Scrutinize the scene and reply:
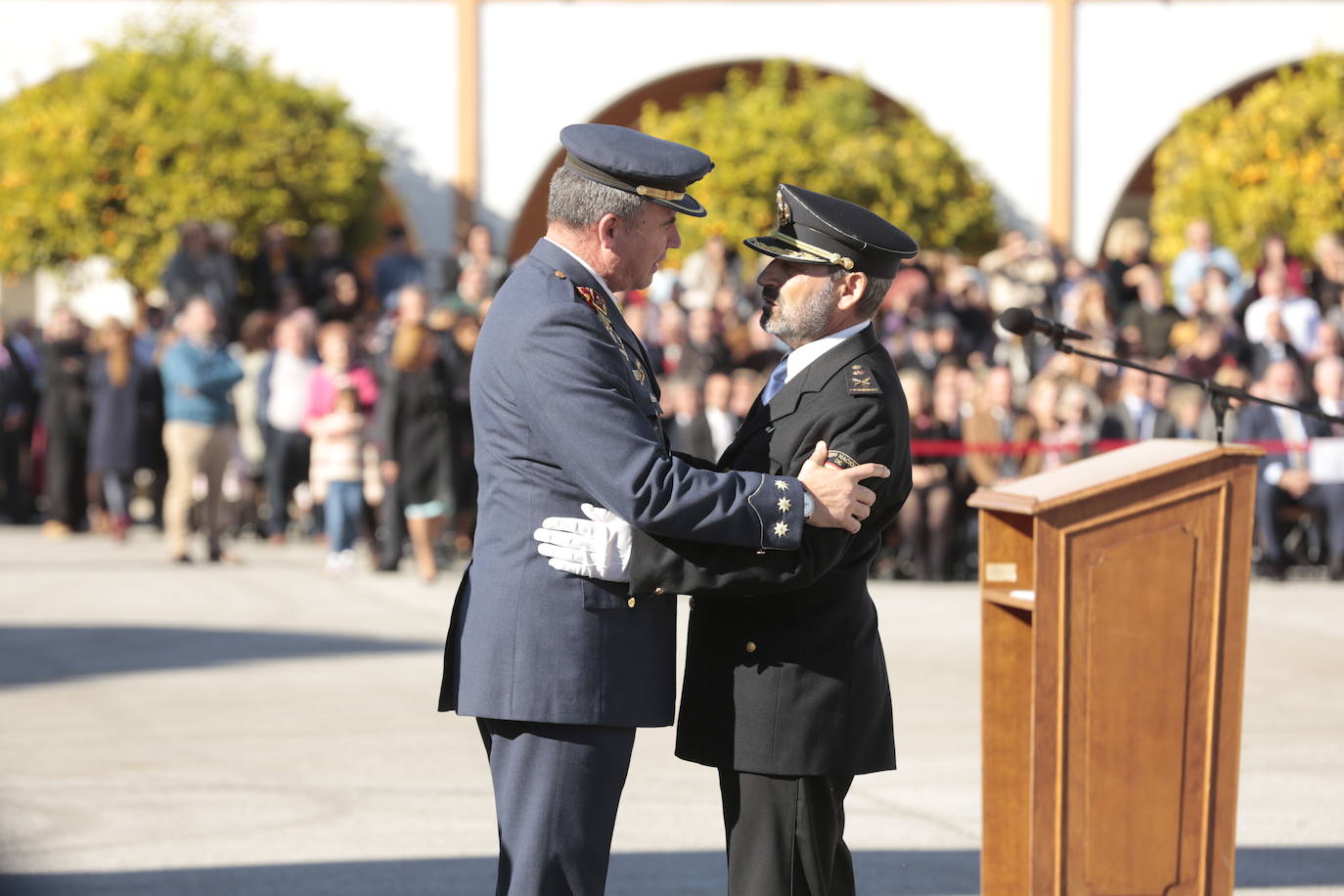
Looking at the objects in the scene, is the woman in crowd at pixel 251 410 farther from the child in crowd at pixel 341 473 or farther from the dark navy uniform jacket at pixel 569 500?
the dark navy uniform jacket at pixel 569 500

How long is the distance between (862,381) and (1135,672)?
898mm

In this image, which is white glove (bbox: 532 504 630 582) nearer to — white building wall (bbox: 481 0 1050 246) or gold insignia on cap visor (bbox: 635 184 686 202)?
gold insignia on cap visor (bbox: 635 184 686 202)

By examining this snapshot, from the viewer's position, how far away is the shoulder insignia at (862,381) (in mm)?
Result: 4203

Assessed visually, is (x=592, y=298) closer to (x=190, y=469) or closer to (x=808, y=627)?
(x=808, y=627)

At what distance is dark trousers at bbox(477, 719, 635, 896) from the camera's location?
13.1ft

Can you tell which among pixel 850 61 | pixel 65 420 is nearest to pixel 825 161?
pixel 850 61

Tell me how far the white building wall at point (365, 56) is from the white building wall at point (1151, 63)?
754 cm

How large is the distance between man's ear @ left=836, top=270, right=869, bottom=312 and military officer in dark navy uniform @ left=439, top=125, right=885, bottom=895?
380mm

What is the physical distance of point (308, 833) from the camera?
652 cm

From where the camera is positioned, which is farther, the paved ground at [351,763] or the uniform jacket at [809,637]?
the paved ground at [351,763]

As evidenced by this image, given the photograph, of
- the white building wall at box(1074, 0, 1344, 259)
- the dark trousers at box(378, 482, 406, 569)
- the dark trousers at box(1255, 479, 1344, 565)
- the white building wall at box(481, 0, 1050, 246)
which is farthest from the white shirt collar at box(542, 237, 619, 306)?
the white building wall at box(1074, 0, 1344, 259)

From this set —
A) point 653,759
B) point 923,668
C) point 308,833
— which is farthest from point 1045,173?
point 308,833

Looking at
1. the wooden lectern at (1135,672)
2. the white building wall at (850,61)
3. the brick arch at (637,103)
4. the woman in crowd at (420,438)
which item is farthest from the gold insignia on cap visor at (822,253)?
the white building wall at (850,61)

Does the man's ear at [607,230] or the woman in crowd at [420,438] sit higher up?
the man's ear at [607,230]
